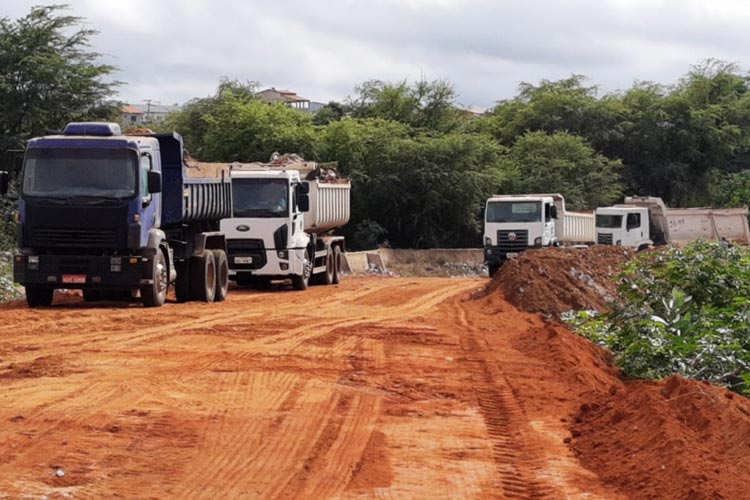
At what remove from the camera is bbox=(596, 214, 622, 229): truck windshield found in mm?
51719

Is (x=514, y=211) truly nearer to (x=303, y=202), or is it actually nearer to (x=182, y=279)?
(x=303, y=202)

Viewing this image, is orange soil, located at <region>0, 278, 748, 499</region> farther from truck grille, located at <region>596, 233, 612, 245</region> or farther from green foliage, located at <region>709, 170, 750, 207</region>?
green foliage, located at <region>709, 170, 750, 207</region>

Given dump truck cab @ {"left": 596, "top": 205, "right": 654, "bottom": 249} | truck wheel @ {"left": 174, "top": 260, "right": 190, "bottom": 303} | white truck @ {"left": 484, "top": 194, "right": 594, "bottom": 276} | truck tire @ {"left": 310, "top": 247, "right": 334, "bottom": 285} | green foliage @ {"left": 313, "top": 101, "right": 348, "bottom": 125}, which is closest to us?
truck wheel @ {"left": 174, "top": 260, "right": 190, "bottom": 303}

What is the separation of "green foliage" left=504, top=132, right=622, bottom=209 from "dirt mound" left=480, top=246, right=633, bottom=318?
3089cm

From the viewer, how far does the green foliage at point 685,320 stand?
506 inches

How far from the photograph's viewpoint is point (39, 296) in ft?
69.6

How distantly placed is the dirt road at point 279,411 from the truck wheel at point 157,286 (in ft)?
6.33

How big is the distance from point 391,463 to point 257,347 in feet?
22.8

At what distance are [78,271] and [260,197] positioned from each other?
27.9 feet

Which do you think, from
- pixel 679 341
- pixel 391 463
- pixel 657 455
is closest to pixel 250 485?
A: pixel 391 463

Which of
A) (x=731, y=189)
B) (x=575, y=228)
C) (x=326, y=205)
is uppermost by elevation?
(x=731, y=189)

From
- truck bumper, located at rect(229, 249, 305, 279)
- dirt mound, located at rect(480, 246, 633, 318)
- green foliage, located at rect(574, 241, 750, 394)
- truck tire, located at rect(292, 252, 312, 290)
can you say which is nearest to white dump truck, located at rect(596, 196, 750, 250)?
dirt mound, located at rect(480, 246, 633, 318)

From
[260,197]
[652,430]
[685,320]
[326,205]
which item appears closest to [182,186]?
A: [260,197]

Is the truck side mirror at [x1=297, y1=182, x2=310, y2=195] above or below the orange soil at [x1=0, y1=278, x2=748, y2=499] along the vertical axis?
above
